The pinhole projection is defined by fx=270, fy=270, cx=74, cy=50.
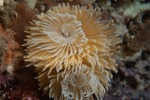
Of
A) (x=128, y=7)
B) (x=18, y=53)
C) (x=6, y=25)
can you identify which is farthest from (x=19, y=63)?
(x=128, y=7)

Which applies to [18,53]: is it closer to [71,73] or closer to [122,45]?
[71,73]

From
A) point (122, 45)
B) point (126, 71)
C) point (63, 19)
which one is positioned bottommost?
point (126, 71)

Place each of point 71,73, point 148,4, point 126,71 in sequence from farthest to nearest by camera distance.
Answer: point 148,4 < point 126,71 < point 71,73

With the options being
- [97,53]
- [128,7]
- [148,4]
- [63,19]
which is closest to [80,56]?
[97,53]

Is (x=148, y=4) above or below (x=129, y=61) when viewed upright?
above

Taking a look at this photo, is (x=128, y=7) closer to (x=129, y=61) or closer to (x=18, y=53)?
(x=129, y=61)

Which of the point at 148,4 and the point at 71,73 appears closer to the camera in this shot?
the point at 71,73

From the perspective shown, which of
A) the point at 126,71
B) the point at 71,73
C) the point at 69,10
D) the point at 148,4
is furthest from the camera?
the point at 148,4
